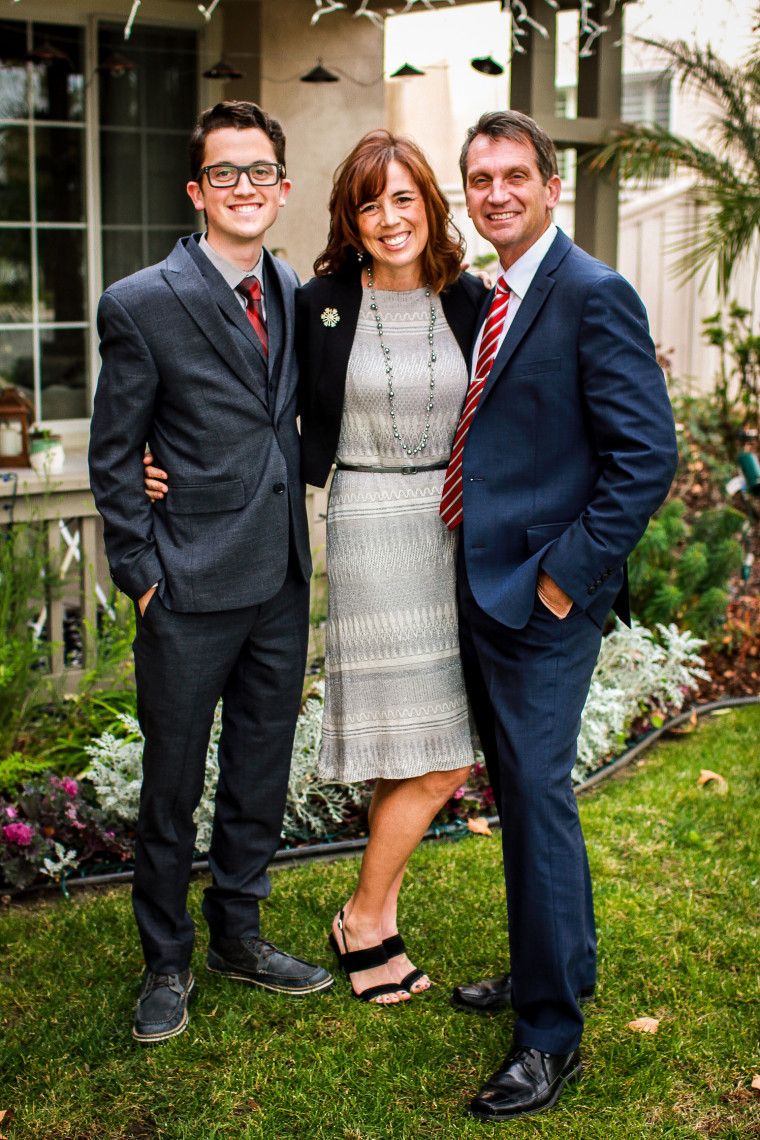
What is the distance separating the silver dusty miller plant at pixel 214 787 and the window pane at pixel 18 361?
2870 mm

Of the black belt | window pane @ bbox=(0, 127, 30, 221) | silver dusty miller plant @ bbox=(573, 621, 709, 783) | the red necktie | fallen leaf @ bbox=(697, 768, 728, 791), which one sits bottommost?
fallen leaf @ bbox=(697, 768, 728, 791)

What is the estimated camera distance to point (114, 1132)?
2443 millimetres

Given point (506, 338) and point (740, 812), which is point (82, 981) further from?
point (740, 812)

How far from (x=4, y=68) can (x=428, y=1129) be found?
563cm

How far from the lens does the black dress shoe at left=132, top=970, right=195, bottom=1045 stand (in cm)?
275

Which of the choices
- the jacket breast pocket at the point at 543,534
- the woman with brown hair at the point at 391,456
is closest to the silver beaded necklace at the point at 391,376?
the woman with brown hair at the point at 391,456

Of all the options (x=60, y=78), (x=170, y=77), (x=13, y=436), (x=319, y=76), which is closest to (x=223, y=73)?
(x=319, y=76)

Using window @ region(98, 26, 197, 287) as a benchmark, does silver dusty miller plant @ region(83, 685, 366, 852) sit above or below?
below

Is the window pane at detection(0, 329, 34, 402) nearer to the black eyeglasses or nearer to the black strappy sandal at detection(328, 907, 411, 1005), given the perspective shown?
the black eyeglasses

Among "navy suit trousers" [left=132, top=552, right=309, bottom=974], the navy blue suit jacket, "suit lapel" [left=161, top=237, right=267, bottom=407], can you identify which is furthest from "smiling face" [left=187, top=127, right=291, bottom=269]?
"navy suit trousers" [left=132, top=552, right=309, bottom=974]

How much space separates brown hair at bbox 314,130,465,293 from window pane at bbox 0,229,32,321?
3.81m

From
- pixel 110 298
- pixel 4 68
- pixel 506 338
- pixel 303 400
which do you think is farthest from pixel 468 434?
pixel 4 68

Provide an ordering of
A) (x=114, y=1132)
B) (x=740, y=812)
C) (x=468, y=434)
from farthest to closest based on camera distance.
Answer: (x=740, y=812) → (x=468, y=434) → (x=114, y=1132)

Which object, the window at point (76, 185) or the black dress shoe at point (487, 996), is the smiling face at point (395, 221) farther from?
the window at point (76, 185)
